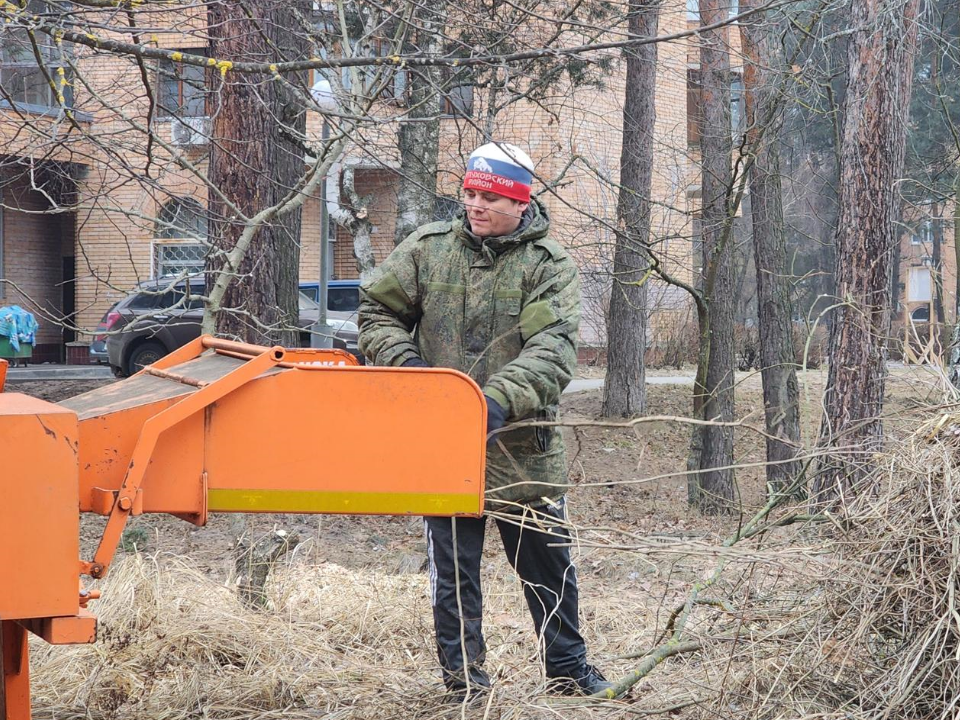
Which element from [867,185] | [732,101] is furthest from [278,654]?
[732,101]

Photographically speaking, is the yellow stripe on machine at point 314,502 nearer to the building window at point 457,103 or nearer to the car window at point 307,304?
the building window at point 457,103

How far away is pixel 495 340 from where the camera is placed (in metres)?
3.75

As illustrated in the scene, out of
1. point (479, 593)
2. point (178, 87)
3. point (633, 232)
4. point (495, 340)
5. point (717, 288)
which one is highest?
point (178, 87)

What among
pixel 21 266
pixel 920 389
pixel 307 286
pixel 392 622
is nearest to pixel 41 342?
pixel 21 266

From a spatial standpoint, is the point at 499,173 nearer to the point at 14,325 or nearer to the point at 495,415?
the point at 495,415

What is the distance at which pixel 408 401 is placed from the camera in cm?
260

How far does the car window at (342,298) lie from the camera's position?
19094 millimetres

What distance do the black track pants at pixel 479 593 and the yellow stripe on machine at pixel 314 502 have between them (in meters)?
1.01

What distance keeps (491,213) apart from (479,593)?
133 centimetres

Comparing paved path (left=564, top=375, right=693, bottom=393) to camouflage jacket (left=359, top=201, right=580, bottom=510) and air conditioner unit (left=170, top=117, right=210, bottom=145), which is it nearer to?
air conditioner unit (left=170, top=117, right=210, bottom=145)

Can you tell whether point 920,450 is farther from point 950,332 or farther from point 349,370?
point 950,332

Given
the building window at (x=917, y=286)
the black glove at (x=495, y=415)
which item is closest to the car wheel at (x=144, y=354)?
the black glove at (x=495, y=415)

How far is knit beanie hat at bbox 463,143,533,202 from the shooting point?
12.6 feet

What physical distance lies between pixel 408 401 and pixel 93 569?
0.79 metres
